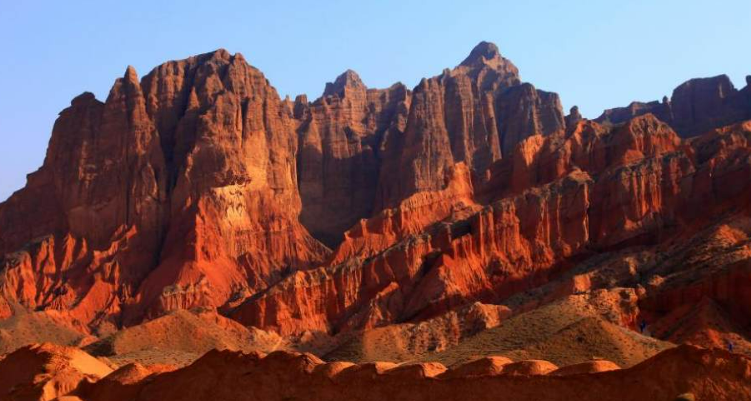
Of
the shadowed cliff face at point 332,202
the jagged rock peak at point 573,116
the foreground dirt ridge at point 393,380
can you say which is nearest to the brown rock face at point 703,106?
the shadowed cliff face at point 332,202

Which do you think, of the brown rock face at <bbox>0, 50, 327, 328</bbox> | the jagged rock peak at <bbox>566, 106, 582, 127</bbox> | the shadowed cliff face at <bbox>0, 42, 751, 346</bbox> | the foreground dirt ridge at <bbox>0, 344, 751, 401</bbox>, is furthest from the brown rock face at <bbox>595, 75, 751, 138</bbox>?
the foreground dirt ridge at <bbox>0, 344, 751, 401</bbox>

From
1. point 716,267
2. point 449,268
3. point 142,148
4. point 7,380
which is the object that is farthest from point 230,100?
point 7,380

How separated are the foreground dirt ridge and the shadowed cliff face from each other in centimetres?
4088

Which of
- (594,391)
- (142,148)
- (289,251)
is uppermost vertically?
(142,148)

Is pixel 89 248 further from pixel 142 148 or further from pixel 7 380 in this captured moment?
pixel 7 380

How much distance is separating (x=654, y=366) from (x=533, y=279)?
6664cm

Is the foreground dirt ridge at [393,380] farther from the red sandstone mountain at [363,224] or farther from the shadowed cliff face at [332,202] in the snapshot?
the shadowed cliff face at [332,202]

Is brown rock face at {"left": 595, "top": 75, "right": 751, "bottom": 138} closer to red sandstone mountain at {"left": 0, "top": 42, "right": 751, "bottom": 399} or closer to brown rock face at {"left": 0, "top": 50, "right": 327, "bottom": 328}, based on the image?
red sandstone mountain at {"left": 0, "top": 42, "right": 751, "bottom": 399}

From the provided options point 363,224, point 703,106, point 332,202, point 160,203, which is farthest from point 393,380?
point 703,106

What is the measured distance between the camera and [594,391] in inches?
1419

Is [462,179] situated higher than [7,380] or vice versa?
[462,179]

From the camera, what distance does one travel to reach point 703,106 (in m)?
163

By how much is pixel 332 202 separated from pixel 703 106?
1845 inches

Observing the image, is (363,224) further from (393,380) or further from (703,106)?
(393,380)
